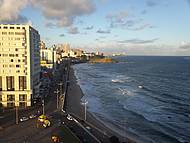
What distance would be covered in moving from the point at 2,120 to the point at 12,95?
46.8ft

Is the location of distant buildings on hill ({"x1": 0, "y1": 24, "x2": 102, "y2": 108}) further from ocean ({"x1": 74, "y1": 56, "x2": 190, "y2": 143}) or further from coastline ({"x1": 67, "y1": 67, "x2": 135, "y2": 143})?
ocean ({"x1": 74, "y1": 56, "x2": 190, "y2": 143})

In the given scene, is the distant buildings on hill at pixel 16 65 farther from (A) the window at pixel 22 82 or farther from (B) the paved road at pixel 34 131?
(B) the paved road at pixel 34 131

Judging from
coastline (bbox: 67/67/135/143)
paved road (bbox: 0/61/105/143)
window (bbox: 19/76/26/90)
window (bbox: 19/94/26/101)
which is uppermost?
window (bbox: 19/76/26/90)

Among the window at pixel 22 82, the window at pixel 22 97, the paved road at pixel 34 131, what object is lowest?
the paved road at pixel 34 131

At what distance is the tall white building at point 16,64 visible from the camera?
7125 cm

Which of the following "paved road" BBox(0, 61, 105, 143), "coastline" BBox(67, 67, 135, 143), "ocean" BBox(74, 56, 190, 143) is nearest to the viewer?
"paved road" BBox(0, 61, 105, 143)

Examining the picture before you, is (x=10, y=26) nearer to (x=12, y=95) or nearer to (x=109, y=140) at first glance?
(x=12, y=95)

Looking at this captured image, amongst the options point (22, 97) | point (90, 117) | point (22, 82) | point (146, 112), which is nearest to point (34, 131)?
point (90, 117)

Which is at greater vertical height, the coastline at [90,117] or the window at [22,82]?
the window at [22,82]

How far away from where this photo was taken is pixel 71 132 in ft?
159

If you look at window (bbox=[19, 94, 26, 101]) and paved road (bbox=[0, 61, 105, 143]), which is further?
window (bbox=[19, 94, 26, 101])

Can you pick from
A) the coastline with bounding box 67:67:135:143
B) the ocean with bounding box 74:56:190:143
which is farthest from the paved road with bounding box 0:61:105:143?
the ocean with bounding box 74:56:190:143

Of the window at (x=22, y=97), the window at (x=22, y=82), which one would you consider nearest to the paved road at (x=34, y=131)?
the window at (x=22, y=97)

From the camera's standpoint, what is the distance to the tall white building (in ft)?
234
